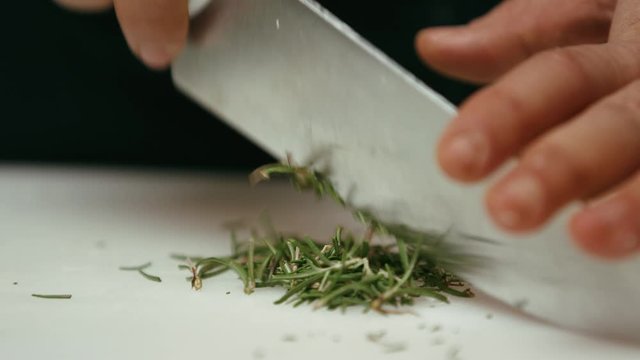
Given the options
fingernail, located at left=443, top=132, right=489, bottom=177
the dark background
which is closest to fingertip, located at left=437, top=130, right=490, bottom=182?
fingernail, located at left=443, top=132, right=489, bottom=177

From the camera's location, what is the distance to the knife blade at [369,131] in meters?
0.81

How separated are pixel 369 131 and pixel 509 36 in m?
0.40

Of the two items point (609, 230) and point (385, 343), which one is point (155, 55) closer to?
point (385, 343)

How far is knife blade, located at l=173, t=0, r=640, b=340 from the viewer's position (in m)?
0.81

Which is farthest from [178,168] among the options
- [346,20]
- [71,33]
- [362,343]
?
[362,343]

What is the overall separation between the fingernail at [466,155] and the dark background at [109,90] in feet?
2.82

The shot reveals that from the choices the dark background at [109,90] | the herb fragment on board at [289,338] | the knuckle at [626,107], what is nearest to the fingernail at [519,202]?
the knuckle at [626,107]

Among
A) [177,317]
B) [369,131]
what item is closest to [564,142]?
[369,131]

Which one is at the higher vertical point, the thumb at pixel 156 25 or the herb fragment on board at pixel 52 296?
the thumb at pixel 156 25

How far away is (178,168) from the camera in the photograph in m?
1.62

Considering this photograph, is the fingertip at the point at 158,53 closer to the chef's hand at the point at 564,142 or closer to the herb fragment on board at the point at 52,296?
the herb fragment on board at the point at 52,296

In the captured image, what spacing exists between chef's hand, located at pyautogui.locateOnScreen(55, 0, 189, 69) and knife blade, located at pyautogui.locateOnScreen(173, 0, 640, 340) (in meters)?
0.03

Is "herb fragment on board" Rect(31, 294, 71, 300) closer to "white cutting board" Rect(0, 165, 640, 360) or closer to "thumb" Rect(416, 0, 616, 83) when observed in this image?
"white cutting board" Rect(0, 165, 640, 360)

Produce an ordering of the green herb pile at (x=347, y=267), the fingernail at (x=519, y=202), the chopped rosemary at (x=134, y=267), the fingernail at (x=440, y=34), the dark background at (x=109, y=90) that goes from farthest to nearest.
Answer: the dark background at (x=109, y=90) → the fingernail at (x=440, y=34) → the chopped rosemary at (x=134, y=267) → the green herb pile at (x=347, y=267) → the fingernail at (x=519, y=202)
